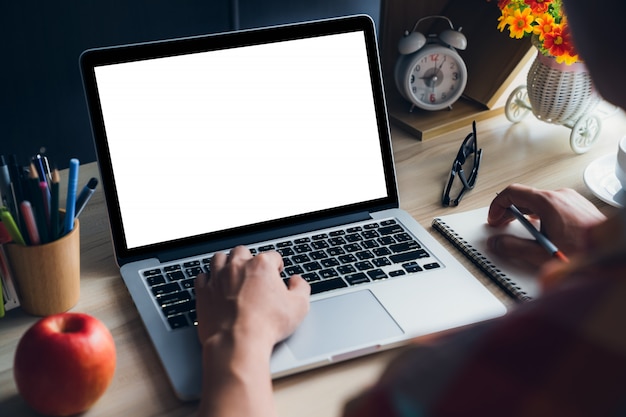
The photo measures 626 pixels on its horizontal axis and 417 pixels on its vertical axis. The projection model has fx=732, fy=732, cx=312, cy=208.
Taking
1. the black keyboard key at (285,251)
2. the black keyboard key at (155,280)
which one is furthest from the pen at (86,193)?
the black keyboard key at (285,251)

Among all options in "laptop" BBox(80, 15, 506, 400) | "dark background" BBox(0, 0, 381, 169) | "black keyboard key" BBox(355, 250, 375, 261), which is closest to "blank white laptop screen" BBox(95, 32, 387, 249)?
"laptop" BBox(80, 15, 506, 400)

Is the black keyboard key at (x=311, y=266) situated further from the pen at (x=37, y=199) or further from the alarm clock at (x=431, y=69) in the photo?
the alarm clock at (x=431, y=69)

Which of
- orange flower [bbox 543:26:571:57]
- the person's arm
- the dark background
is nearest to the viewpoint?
the person's arm

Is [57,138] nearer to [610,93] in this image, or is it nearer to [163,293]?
[163,293]

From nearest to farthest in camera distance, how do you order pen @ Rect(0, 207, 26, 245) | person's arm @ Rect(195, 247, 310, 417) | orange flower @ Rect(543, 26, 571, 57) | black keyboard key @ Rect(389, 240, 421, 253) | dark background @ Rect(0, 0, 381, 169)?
person's arm @ Rect(195, 247, 310, 417) → pen @ Rect(0, 207, 26, 245) → black keyboard key @ Rect(389, 240, 421, 253) → dark background @ Rect(0, 0, 381, 169) → orange flower @ Rect(543, 26, 571, 57)

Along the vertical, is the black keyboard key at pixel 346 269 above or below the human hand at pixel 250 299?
below

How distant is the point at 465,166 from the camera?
1.29 metres

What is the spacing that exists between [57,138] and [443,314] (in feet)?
2.46

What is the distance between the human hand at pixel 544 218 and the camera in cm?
103

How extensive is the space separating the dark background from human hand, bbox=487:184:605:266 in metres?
0.59

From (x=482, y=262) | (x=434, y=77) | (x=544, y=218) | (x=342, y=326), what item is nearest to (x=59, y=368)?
(x=342, y=326)

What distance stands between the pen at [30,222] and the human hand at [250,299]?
0.64 feet

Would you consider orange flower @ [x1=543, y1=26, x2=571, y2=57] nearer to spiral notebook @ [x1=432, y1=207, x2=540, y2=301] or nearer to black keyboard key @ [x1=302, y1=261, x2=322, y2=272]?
spiral notebook @ [x1=432, y1=207, x2=540, y2=301]

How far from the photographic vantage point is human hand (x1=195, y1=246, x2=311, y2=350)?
811 mm
